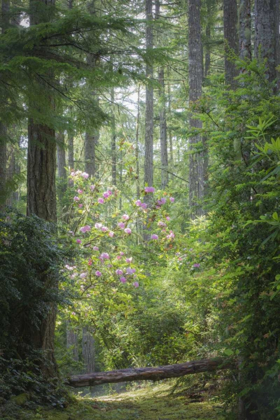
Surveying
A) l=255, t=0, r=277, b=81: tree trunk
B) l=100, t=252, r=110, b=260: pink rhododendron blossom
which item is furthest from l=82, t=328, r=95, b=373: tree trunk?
l=255, t=0, r=277, b=81: tree trunk

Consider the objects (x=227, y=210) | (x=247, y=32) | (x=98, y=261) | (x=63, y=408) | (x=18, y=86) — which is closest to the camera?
(x=227, y=210)

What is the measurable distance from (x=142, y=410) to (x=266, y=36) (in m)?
4.77

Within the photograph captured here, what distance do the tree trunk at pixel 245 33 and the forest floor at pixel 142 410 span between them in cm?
382

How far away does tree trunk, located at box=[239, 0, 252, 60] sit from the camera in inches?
203

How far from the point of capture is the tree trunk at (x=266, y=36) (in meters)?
4.95

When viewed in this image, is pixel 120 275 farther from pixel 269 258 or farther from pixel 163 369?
pixel 269 258

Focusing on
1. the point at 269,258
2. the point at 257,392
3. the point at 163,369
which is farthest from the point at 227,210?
the point at 163,369

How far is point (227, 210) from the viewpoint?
13.4 feet

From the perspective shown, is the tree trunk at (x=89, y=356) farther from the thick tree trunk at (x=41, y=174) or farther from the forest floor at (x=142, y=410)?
the thick tree trunk at (x=41, y=174)

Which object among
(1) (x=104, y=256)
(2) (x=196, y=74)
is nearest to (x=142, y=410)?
(1) (x=104, y=256)

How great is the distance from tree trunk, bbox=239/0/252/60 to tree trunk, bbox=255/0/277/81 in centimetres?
10

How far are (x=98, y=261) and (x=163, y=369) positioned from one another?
219 cm

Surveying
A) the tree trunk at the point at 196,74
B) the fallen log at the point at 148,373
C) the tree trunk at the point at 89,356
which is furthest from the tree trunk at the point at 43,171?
the tree trunk at the point at 89,356

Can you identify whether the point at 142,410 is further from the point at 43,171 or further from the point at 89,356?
the point at 89,356
